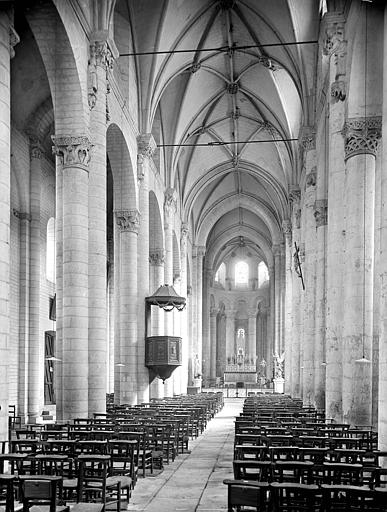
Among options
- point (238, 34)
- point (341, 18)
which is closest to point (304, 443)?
point (341, 18)

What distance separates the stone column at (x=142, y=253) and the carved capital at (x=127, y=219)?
163 centimetres

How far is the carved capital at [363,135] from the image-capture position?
796 inches

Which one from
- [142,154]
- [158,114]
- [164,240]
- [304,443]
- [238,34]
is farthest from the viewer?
[164,240]

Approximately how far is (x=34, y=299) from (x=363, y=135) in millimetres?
17468

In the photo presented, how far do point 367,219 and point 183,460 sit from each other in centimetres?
836

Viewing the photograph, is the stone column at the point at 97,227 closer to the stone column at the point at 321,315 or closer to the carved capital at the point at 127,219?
the carved capital at the point at 127,219

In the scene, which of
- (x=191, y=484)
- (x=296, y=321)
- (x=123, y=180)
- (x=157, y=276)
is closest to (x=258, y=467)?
(x=191, y=484)

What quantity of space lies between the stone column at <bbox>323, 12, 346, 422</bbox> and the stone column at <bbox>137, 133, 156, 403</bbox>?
38.5 feet

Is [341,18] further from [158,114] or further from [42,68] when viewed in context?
[158,114]

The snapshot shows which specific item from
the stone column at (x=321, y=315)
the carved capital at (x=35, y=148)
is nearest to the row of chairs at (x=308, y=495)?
the stone column at (x=321, y=315)

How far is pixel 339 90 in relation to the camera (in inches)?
850

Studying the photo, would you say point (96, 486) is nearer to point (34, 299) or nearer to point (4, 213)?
point (4, 213)

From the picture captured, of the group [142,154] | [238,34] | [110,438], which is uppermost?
[238,34]

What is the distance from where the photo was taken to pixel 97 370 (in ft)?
75.2
